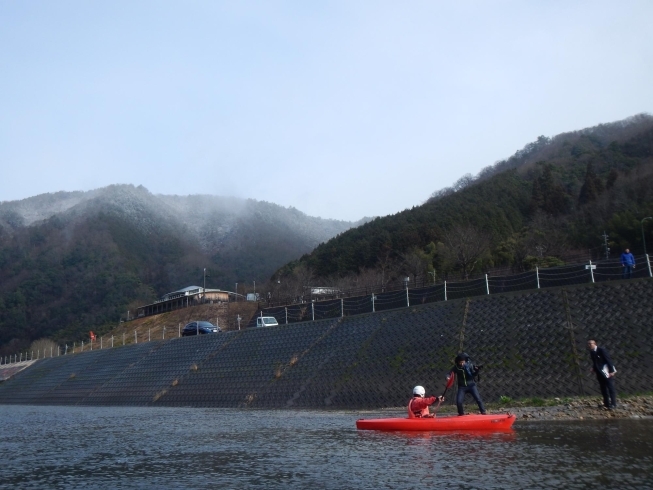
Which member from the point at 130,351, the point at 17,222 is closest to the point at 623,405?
the point at 130,351

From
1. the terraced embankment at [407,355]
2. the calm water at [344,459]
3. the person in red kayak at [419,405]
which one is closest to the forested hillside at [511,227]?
the terraced embankment at [407,355]

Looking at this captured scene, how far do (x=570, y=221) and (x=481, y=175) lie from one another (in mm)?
65039

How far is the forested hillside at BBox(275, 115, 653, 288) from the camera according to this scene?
5447 centimetres

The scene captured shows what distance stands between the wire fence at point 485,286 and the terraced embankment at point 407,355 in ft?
4.54

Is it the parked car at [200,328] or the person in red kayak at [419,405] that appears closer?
the person in red kayak at [419,405]

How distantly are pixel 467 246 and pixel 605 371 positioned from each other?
144ft

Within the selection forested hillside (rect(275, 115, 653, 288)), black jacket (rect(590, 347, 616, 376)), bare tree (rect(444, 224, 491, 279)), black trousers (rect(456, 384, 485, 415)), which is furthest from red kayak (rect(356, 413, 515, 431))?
bare tree (rect(444, 224, 491, 279))

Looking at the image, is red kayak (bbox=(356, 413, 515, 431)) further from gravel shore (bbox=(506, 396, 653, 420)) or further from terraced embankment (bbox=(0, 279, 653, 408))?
terraced embankment (bbox=(0, 279, 653, 408))

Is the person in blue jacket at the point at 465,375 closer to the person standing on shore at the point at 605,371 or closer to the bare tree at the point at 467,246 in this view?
the person standing on shore at the point at 605,371

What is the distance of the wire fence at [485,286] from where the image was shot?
2444cm

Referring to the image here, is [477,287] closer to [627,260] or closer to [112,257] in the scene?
[627,260]

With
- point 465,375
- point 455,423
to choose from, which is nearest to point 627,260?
point 465,375

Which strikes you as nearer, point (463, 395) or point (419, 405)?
point (419, 405)

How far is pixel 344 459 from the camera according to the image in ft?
32.1
